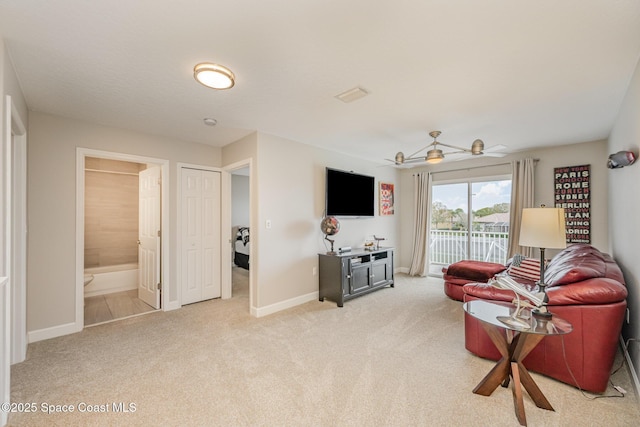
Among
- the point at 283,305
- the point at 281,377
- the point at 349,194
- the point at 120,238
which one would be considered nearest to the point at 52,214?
the point at 120,238

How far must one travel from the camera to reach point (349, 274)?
4152 millimetres

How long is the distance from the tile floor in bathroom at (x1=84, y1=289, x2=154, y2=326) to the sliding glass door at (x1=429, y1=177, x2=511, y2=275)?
217 inches

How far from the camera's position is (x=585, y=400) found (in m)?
1.90

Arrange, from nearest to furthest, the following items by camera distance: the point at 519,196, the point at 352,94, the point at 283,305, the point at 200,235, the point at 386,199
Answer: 1. the point at 352,94
2. the point at 283,305
3. the point at 200,235
4. the point at 519,196
5. the point at 386,199

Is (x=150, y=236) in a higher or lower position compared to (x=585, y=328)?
higher

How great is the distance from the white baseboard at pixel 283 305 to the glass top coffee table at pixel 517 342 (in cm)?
249

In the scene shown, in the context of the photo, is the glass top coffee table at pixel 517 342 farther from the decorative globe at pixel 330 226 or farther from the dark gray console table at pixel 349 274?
the decorative globe at pixel 330 226

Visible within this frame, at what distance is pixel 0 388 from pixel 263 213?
8.43 ft

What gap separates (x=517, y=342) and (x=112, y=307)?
4.88 metres

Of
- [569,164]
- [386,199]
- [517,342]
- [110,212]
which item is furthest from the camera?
[386,199]

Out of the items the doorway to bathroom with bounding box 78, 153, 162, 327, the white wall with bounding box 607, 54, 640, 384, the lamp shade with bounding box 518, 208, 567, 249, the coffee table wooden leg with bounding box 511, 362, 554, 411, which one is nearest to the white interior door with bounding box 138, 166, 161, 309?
the doorway to bathroom with bounding box 78, 153, 162, 327

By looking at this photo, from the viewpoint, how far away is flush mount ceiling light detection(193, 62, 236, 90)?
207 centimetres

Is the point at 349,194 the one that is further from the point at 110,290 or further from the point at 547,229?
the point at 110,290

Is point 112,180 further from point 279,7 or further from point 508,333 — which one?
point 508,333
